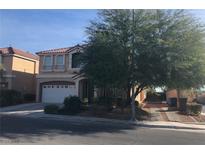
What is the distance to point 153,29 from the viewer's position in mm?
22969

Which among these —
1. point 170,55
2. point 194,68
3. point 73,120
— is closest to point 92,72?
point 73,120

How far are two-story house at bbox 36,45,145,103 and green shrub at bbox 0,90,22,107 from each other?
282 centimetres

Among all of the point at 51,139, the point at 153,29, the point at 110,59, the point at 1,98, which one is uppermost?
the point at 153,29

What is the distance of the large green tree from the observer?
22.6 m

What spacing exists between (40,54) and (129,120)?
15.9m

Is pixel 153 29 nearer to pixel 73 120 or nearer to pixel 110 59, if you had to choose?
pixel 110 59

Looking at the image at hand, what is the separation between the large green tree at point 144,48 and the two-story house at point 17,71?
15.0m

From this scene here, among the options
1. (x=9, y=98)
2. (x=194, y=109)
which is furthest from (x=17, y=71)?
(x=194, y=109)

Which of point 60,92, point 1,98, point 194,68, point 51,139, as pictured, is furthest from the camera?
point 60,92

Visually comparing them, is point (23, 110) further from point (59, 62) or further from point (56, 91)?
point (59, 62)

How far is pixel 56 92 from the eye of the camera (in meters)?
36.0

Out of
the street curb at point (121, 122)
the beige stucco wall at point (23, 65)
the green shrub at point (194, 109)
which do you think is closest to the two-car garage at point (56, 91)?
the beige stucco wall at point (23, 65)

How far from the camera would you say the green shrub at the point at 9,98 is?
32719mm

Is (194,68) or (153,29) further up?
(153,29)
